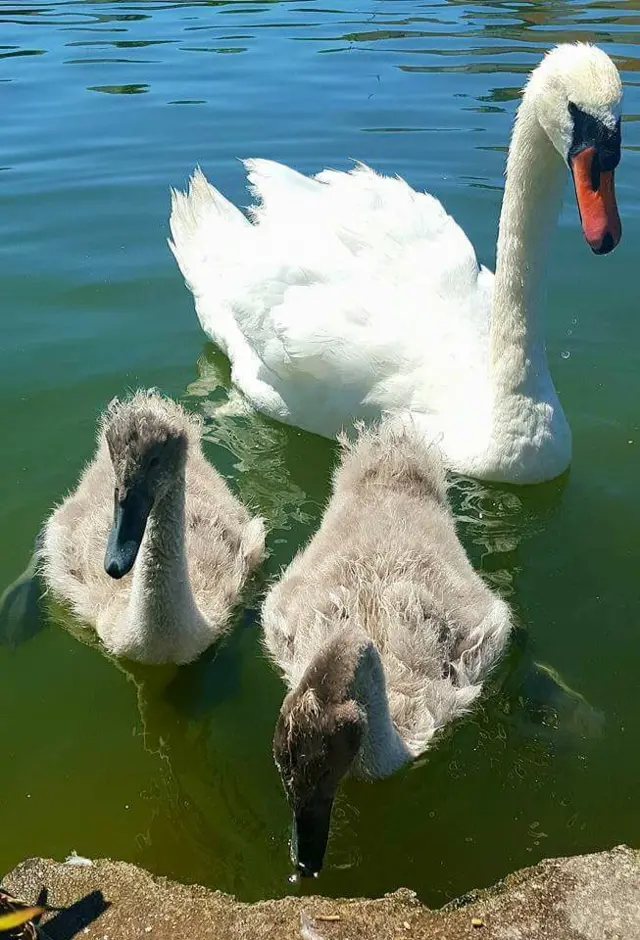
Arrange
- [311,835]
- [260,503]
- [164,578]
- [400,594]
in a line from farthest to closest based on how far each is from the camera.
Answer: [260,503]
[164,578]
[400,594]
[311,835]

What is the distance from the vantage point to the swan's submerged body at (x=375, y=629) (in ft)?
11.6

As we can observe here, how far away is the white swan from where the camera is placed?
506 cm

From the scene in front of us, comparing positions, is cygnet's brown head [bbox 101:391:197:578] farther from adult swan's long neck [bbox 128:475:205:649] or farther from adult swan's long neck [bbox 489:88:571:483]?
adult swan's long neck [bbox 489:88:571:483]

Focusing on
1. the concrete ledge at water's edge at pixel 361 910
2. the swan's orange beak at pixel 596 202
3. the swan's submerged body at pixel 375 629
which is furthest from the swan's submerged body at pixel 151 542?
the swan's orange beak at pixel 596 202

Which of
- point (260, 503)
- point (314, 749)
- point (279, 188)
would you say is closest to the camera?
point (314, 749)

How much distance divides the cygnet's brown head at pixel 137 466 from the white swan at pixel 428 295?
5.35ft

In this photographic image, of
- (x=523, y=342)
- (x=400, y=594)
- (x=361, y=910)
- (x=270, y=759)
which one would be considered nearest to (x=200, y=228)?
→ (x=523, y=342)

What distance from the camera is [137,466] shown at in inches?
172

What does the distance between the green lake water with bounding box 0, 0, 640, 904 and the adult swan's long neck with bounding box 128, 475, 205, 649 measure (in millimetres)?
349

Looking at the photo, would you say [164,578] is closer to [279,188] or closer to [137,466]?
[137,466]

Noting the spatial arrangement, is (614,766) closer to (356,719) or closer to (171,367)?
(356,719)

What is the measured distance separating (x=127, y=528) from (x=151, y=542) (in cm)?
39

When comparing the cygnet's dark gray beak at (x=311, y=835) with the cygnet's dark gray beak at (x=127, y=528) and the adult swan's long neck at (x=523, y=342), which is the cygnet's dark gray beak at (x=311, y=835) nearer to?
the cygnet's dark gray beak at (x=127, y=528)

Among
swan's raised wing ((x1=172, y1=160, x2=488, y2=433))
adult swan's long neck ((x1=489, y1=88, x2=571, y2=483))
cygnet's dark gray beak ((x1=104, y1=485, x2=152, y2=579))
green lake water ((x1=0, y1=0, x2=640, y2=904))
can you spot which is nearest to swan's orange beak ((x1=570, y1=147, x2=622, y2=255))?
adult swan's long neck ((x1=489, y1=88, x2=571, y2=483))
